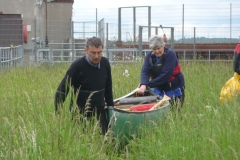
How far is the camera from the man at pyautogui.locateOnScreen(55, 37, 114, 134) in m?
6.97

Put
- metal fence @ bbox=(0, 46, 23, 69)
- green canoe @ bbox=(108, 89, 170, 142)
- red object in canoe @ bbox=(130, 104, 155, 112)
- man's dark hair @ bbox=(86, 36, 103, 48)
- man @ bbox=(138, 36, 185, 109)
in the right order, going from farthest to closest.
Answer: metal fence @ bbox=(0, 46, 23, 69)
man @ bbox=(138, 36, 185, 109)
red object in canoe @ bbox=(130, 104, 155, 112)
green canoe @ bbox=(108, 89, 170, 142)
man's dark hair @ bbox=(86, 36, 103, 48)

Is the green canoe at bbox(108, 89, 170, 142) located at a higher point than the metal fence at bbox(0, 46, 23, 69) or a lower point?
lower

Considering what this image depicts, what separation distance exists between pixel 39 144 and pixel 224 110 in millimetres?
2963

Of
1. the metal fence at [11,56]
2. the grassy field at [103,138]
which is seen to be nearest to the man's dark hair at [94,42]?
the grassy field at [103,138]

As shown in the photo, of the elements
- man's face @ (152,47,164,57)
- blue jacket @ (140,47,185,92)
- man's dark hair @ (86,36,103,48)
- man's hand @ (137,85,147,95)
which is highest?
man's dark hair @ (86,36,103,48)

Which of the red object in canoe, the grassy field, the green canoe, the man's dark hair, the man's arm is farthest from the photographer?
the red object in canoe

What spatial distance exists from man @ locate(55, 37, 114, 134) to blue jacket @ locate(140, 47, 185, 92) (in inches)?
57.1

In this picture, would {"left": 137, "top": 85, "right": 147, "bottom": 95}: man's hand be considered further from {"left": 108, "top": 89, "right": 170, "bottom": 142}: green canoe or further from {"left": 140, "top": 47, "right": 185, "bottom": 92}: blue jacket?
{"left": 108, "top": 89, "right": 170, "bottom": 142}: green canoe

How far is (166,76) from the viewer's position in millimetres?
8719

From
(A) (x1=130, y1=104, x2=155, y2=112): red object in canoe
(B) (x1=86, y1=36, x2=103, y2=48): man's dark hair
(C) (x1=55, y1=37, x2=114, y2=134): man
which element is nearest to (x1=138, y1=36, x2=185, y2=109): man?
(A) (x1=130, y1=104, x2=155, y2=112): red object in canoe

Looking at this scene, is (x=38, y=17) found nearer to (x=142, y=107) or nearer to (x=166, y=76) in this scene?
(x=166, y=76)

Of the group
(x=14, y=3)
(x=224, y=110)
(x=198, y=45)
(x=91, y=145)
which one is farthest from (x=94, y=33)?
(x=91, y=145)

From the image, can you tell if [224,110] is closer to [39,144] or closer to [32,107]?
[32,107]

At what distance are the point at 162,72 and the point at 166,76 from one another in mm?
85
